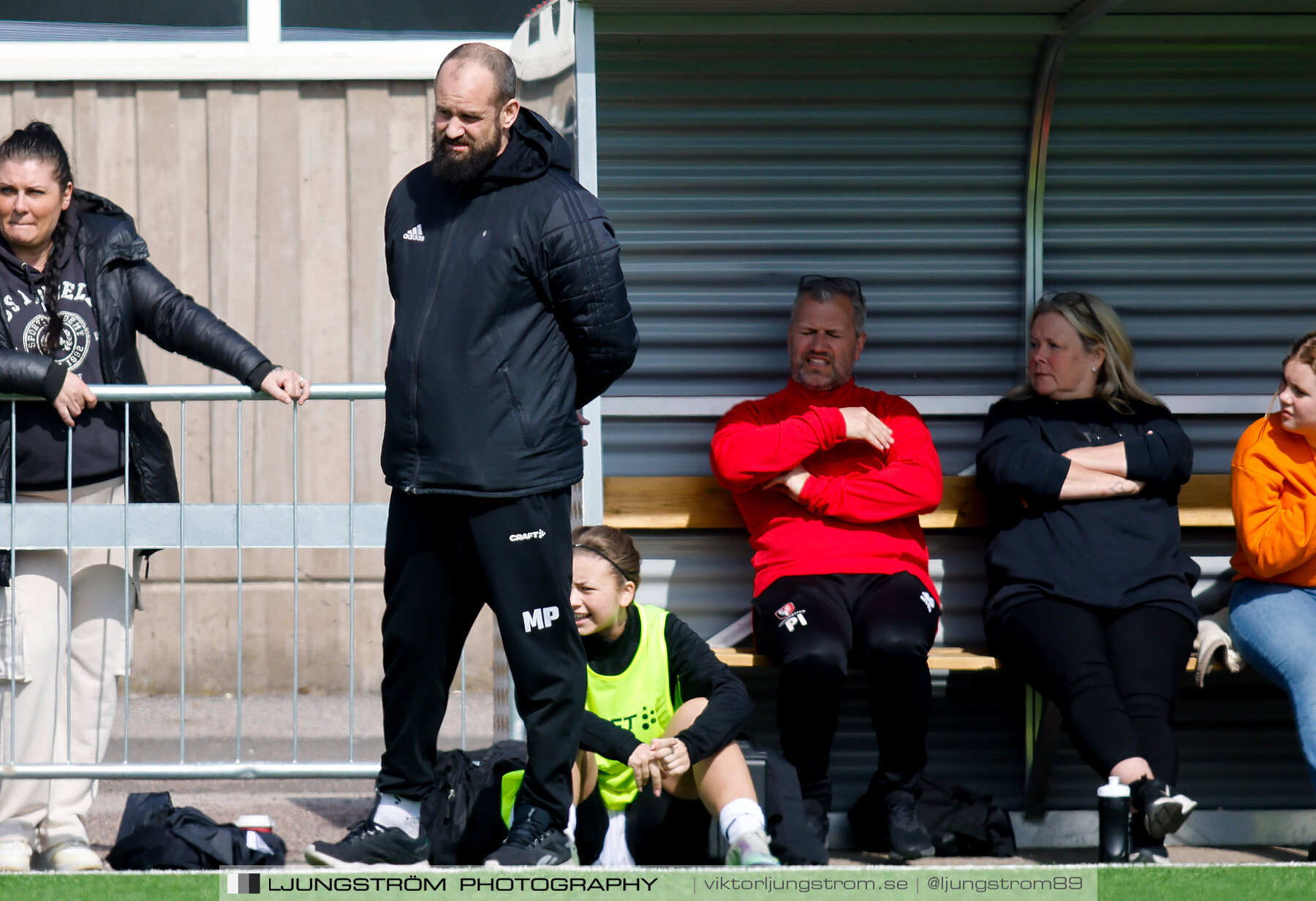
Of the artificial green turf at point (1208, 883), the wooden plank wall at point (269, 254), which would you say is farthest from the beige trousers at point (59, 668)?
the artificial green turf at point (1208, 883)

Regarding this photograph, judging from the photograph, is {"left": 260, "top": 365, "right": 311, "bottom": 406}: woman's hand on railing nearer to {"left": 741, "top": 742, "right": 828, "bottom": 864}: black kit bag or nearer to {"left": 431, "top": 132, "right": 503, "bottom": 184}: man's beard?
{"left": 431, "top": 132, "right": 503, "bottom": 184}: man's beard

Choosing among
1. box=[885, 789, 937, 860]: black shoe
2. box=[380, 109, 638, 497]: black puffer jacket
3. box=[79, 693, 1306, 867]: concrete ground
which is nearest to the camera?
box=[380, 109, 638, 497]: black puffer jacket

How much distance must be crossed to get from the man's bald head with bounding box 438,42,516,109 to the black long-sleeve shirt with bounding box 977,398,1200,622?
1.95m

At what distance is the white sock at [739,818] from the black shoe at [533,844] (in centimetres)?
47

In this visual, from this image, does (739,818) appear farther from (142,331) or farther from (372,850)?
(142,331)

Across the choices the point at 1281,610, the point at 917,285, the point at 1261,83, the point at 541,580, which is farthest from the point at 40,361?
the point at 1261,83

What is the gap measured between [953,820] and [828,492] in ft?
3.26

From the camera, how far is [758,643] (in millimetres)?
4457

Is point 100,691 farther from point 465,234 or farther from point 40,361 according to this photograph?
point 465,234

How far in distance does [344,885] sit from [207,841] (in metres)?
0.90

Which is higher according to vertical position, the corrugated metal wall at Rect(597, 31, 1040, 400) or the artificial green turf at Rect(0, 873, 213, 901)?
the corrugated metal wall at Rect(597, 31, 1040, 400)

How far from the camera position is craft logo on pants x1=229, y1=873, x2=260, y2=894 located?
314cm

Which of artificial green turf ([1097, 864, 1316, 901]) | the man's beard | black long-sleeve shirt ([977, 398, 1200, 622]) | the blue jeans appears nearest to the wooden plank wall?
black long-sleeve shirt ([977, 398, 1200, 622])

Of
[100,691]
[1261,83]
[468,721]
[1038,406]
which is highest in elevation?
[1261,83]
